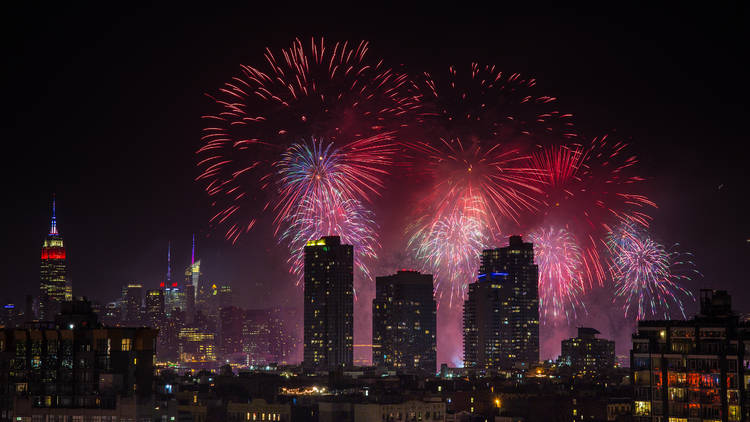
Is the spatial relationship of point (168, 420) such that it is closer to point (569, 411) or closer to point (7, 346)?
point (7, 346)

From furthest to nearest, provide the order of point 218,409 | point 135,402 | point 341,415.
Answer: point 218,409, point 341,415, point 135,402

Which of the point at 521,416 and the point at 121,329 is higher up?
the point at 121,329

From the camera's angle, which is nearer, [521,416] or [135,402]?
[135,402]

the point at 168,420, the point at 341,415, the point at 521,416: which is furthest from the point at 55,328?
the point at 521,416

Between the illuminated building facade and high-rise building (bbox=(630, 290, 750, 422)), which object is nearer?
high-rise building (bbox=(630, 290, 750, 422))

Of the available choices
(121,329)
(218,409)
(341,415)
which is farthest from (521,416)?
(121,329)

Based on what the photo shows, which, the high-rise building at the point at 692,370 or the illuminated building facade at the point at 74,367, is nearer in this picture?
the high-rise building at the point at 692,370

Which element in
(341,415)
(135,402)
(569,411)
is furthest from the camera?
(569,411)
